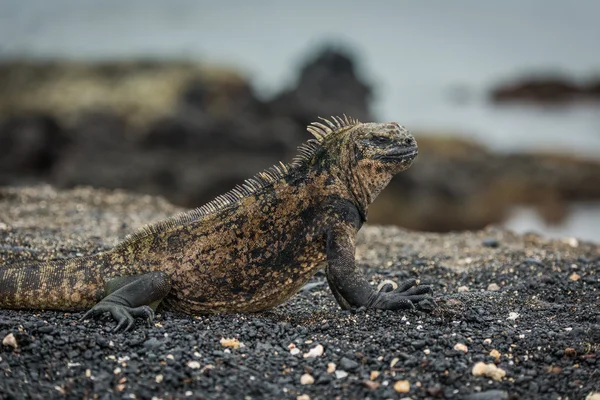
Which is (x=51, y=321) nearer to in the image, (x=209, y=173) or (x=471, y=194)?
(x=209, y=173)

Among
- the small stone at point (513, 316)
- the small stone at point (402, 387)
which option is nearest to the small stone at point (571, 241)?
the small stone at point (513, 316)

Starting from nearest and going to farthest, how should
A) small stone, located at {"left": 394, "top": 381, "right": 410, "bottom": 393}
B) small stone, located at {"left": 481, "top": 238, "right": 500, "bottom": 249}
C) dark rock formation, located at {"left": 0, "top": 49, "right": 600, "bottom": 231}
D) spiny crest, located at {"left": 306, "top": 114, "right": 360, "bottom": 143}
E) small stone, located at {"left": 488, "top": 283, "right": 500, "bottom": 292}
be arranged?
small stone, located at {"left": 394, "top": 381, "right": 410, "bottom": 393} < spiny crest, located at {"left": 306, "top": 114, "right": 360, "bottom": 143} < small stone, located at {"left": 488, "top": 283, "right": 500, "bottom": 292} < small stone, located at {"left": 481, "top": 238, "right": 500, "bottom": 249} < dark rock formation, located at {"left": 0, "top": 49, "right": 600, "bottom": 231}

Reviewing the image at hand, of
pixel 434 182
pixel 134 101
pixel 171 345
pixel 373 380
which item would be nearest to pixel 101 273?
pixel 171 345

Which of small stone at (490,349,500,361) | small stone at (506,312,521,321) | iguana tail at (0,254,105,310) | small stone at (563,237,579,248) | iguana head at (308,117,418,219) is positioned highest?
small stone at (563,237,579,248)

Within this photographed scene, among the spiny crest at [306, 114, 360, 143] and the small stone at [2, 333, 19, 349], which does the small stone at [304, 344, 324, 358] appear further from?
the small stone at [2, 333, 19, 349]

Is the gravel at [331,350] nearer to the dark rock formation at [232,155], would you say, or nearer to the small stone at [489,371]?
the small stone at [489,371]

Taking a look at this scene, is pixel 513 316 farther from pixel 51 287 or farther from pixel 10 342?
pixel 10 342

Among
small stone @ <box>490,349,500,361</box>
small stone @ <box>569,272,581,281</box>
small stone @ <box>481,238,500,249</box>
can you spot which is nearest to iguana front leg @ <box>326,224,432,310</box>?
small stone @ <box>490,349,500,361</box>
